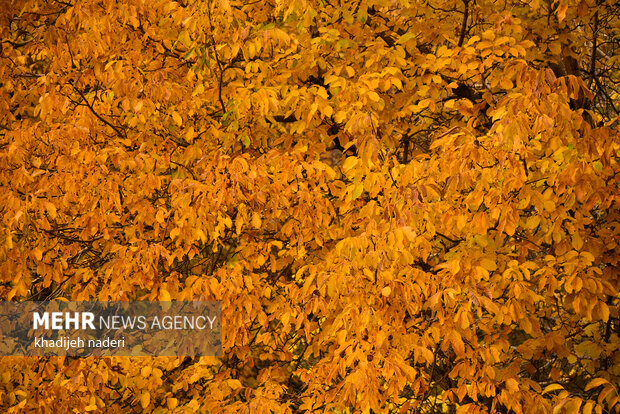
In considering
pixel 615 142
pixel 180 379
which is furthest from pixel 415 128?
pixel 180 379

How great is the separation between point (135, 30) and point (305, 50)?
1.52m

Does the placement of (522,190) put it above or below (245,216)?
above

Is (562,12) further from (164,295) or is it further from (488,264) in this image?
(164,295)

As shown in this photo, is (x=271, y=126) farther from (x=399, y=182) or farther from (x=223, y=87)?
(x=399, y=182)

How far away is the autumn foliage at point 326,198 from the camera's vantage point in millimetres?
4027

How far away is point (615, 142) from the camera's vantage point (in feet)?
12.6

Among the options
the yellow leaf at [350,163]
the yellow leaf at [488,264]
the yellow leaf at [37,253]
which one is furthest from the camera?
the yellow leaf at [37,253]

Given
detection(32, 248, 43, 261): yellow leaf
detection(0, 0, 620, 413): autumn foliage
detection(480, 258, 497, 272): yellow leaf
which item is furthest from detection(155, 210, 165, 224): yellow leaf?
detection(480, 258, 497, 272): yellow leaf

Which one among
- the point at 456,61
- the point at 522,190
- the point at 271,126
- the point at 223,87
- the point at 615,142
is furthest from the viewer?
the point at 271,126

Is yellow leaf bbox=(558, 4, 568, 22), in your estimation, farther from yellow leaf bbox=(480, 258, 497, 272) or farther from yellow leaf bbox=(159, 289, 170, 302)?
yellow leaf bbox=(159, 289, 170, 302)

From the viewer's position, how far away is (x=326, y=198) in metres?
5.12

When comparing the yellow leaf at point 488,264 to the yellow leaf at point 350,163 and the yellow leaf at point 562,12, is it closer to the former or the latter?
the yellow leaf at point 350,163

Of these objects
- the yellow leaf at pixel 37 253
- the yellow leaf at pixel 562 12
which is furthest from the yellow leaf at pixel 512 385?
the yellow leaf at pixel 37 253

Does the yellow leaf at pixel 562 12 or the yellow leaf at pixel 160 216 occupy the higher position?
the yellow leaf at pixel 562 12
